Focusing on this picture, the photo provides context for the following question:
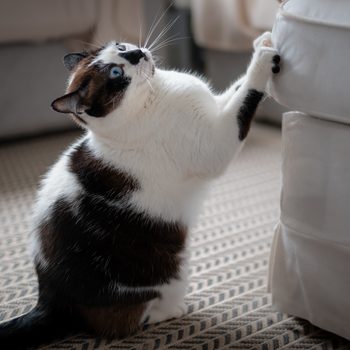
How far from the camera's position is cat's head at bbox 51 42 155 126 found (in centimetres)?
112

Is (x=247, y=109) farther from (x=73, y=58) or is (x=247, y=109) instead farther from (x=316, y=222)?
(x=73, y=58)

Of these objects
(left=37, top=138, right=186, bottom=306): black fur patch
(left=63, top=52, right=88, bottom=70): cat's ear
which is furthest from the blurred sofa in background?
(left=37, top=138, right=186, bottom=306): black fur patch

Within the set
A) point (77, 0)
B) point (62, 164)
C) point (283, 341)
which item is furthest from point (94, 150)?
point (77, 0)

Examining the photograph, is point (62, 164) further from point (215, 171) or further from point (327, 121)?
point (327, 121)

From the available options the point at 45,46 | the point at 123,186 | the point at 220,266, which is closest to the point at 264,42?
the point at 123,186

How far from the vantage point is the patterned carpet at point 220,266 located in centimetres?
118

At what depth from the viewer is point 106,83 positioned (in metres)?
1.13

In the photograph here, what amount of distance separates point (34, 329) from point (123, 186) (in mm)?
314

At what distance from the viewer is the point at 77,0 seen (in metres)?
2.31

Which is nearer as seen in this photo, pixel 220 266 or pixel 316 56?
pixel 316 56

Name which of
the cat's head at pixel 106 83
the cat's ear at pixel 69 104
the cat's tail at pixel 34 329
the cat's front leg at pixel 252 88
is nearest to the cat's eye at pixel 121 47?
the cat's head at pixel 106 83

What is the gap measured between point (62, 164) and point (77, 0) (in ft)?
4.16

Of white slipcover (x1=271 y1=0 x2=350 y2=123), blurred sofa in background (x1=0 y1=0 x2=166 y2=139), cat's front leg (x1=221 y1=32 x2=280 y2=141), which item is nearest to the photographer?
white slipcover (x1=271 y1=0 x2=350 y2=123)

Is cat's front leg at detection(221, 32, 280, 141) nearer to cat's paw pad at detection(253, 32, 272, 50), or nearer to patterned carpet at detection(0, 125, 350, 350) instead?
cat's paw pad at detection(253, 32, 272, 50)
